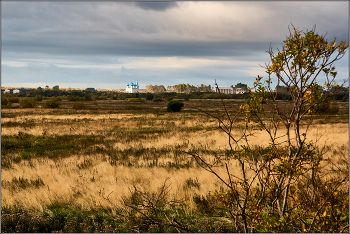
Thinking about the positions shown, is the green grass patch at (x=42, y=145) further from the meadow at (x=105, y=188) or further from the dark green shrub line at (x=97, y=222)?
the dark green shrub line at (x=97, y=222)

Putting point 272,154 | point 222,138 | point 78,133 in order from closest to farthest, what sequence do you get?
point 272,154
point 222,138
point 78,133

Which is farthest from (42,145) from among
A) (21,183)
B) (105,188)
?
(105,188)

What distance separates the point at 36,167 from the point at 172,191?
6.52 m

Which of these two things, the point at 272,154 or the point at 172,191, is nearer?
the point at 272,154

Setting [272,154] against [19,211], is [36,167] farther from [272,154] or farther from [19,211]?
[272,154]

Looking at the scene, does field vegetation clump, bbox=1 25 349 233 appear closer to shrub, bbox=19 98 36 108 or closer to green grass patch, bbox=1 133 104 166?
green grass patch, bbox=1 133 104 166

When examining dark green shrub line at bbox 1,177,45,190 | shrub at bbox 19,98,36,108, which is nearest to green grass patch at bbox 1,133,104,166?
dark green shrub line at bbox 1,177,45,190

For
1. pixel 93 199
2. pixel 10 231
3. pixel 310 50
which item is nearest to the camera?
pixel 310 50

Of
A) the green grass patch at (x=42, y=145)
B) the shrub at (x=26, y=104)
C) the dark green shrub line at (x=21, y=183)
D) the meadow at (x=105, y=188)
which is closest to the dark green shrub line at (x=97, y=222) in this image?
the meadow at (x=105, y=188)

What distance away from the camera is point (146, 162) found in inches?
457

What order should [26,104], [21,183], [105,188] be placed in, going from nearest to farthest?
1. [105,188]
2. [21,183]
3. [26,104]

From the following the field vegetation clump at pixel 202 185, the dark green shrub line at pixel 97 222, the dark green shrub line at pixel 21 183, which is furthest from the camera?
the dark green shrub line at pixel 21 183

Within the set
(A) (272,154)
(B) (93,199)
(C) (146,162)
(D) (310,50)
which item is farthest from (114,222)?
(C) (146,162)

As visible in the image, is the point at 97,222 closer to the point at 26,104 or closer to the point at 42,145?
the point at 42,145
